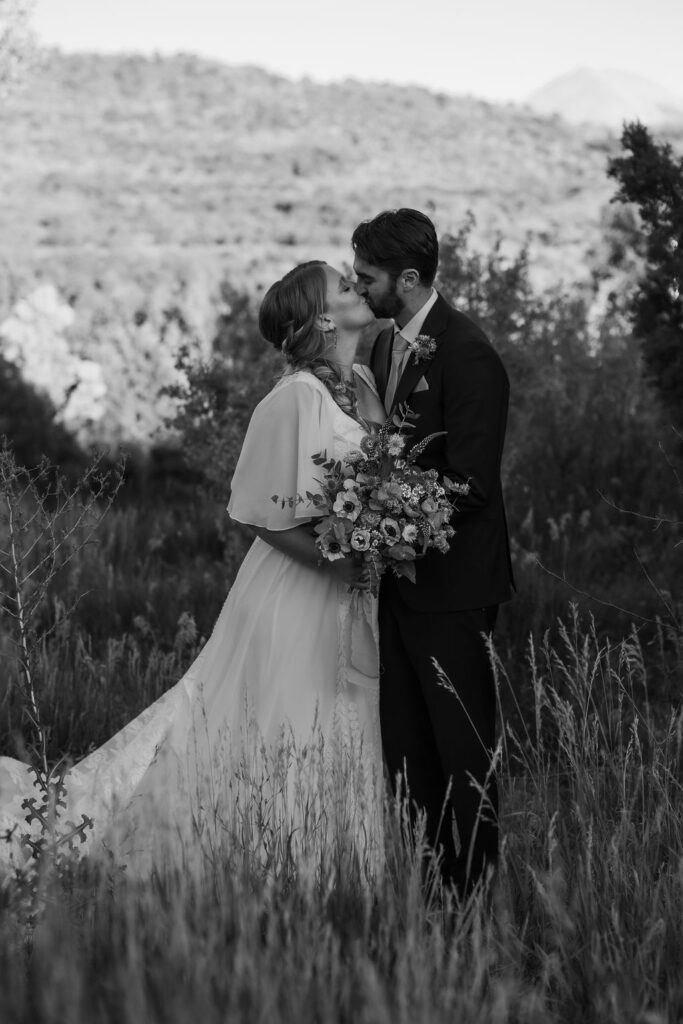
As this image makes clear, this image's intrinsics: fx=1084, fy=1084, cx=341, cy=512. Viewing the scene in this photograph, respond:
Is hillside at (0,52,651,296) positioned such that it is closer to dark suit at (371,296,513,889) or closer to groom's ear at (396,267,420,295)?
groom's ear at (396,267,420,295)

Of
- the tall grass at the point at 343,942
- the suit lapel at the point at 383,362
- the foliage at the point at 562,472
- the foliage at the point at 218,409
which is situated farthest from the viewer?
the foliage at the point at 218,409

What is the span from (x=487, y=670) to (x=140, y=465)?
10.1 m

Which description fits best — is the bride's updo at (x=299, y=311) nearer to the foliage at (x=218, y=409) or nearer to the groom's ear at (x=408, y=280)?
the groom's ear at (x=408, y=280)

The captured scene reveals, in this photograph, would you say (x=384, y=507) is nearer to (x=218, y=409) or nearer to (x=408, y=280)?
(x=408, y=280)

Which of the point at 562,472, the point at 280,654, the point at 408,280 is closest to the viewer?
the point at 408,280

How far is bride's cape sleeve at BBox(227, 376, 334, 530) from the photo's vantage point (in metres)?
3.69

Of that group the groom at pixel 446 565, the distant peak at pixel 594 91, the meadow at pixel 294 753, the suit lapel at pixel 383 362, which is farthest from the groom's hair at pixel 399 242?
the distant peak at pixel 594 91

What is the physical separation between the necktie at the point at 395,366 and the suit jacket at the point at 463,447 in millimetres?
140

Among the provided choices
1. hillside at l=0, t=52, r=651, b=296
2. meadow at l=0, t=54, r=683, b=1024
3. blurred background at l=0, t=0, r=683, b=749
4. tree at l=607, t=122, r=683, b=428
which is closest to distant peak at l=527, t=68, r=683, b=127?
hillside at l=0, t=52, r=651, b=296

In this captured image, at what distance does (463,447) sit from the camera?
3.47 metres

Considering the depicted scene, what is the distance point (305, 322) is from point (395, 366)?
0.38 meters

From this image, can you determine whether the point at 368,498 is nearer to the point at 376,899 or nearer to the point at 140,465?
the point at 376,899

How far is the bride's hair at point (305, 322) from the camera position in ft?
12.3

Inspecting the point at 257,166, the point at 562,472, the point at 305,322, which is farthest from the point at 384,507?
the point at 257,166
